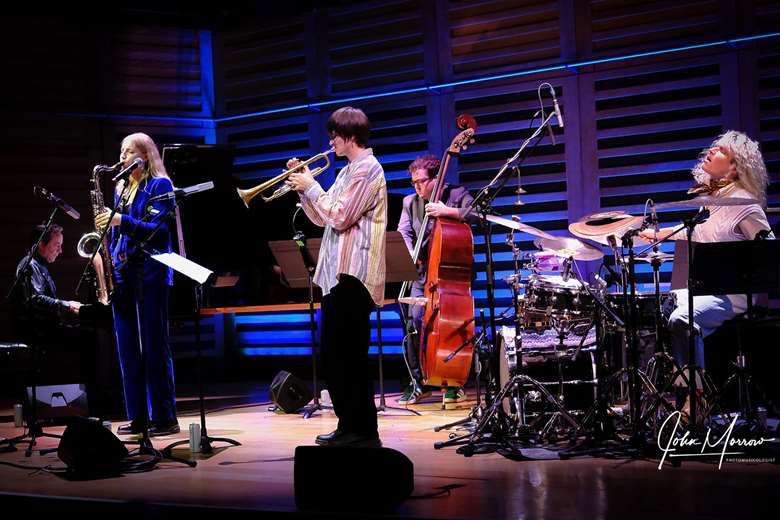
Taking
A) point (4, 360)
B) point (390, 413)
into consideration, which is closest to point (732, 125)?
point (390, 413)

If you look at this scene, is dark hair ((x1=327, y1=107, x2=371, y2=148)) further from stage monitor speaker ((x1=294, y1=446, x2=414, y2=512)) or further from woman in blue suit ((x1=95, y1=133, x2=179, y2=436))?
stage monitor speaker ((x1=294, y1=446, x2=414, y2=512))

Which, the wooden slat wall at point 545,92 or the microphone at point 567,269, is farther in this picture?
the wooden slat wall at point 545,92

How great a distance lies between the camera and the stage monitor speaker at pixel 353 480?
137 inches

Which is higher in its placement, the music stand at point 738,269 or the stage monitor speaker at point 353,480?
the music stand at point 738,269

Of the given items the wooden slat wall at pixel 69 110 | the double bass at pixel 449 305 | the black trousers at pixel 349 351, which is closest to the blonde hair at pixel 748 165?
the double bass at pixel 449 305

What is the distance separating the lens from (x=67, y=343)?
22.1ft

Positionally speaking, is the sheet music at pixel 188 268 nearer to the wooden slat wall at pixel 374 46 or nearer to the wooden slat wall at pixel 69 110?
the wooden slat wall at pixel 374 46

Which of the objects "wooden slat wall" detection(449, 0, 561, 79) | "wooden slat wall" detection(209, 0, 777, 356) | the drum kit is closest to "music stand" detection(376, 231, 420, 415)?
the drum kit

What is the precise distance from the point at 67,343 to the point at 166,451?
2.42 metres

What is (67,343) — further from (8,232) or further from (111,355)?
(8,232)

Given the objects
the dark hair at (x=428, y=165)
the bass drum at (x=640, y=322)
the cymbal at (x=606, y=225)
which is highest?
the dark hair at (x=428, y=165)

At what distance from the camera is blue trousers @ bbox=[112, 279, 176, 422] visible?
5.50 m

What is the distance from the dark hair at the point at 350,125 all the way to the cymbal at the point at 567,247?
4.09ft

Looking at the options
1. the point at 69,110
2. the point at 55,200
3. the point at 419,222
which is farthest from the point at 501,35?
the point at 55,200
